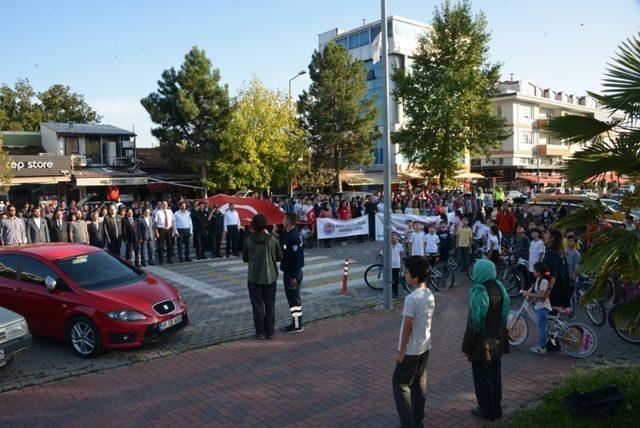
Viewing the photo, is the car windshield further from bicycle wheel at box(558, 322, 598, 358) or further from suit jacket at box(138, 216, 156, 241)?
bicycle wheel at box(558, 322, 598, 358)

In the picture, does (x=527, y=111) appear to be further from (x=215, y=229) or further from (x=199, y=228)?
(x=199, y=228)

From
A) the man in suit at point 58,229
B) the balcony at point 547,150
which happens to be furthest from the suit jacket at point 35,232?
the balcony at point 547,150

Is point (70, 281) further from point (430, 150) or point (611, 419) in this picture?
point (430, 150)

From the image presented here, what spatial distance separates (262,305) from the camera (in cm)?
895

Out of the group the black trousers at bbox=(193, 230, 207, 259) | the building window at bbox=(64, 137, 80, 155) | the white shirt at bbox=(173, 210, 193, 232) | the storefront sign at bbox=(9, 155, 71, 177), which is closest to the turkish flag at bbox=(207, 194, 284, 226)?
the black trousers at bbox=(193, 230, 207, 259)

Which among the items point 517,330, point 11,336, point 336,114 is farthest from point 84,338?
point 336,114

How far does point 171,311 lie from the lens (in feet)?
27.6

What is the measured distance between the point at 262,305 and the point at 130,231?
7.74 metres

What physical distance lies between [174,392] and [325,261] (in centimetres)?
1046

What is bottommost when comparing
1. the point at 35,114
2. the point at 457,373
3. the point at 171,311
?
the point at 457,373

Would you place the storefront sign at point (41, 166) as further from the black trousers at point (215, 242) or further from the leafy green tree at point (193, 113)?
the black trousers at point (215, 242)

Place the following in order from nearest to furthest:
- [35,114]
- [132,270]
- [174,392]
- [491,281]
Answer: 1. [491,281]
2. [174,392]
3. [132,270]
4. [35,114]

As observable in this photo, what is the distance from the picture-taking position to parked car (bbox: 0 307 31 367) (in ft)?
22.7

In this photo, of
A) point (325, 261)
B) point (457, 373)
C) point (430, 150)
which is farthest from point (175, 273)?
point (430, 150)
